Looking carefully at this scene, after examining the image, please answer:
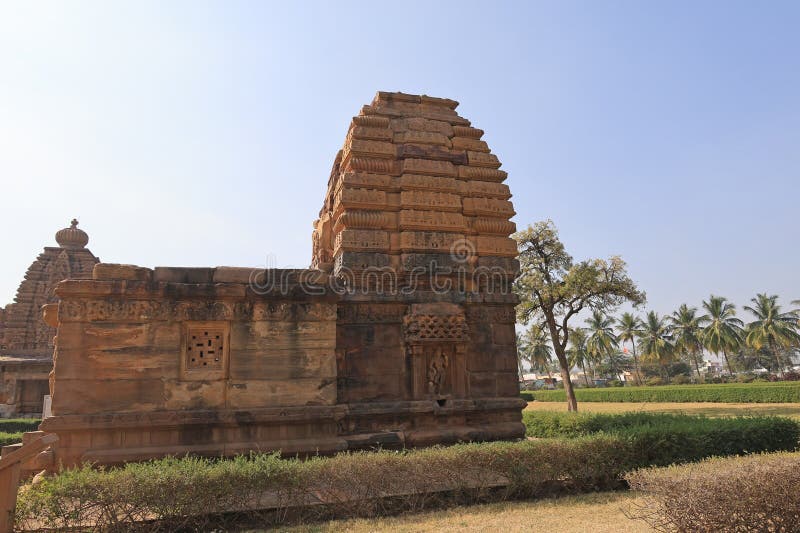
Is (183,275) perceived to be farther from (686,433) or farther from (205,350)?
(686,433)

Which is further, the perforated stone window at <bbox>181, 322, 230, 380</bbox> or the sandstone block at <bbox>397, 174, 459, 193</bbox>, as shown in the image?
the sandstone block at <bbox>397, 174, 459, 193</bbox>

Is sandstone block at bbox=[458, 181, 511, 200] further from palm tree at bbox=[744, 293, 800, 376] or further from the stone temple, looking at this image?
palm tree at bbox=[744, 293, 800, 376]

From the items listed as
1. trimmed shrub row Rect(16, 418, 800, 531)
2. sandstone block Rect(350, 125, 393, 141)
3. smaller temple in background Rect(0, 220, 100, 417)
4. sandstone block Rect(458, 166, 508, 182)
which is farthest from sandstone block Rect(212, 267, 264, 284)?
smaller temple in background Rect(0, 220, 100, 417)

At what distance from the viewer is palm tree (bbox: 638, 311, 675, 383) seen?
53688 mm

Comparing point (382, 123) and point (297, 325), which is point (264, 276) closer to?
point (297, 325)

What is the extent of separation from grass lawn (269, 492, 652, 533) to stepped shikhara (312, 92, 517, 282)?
12.2ft

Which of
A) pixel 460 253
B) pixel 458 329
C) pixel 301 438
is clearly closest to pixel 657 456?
pixel 458 329

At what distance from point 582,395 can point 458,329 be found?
118 ft

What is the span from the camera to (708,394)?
30750 mm

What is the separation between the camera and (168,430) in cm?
643

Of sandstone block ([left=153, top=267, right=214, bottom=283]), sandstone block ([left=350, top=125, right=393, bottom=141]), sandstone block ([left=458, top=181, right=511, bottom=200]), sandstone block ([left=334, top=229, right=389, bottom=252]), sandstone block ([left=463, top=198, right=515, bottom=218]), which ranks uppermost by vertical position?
sandstone block ([left=350, top=125, right=393, bottom=141])

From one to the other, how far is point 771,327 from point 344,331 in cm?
5018

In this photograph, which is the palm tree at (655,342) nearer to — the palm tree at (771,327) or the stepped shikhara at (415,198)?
the palm tree at (771,327)

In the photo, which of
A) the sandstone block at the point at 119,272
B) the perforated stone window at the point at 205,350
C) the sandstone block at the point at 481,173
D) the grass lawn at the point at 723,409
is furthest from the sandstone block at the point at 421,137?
the grass lawn at the point at 723,409
